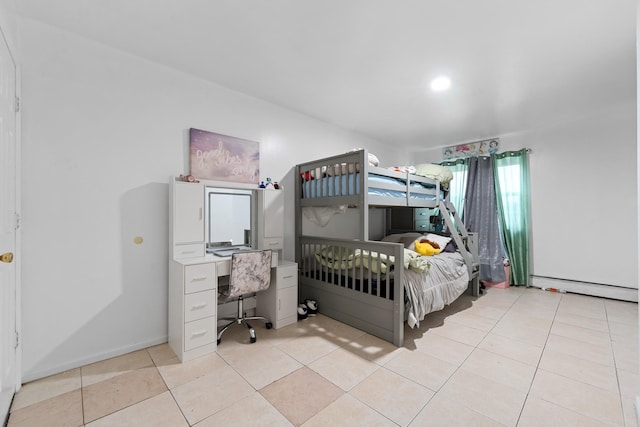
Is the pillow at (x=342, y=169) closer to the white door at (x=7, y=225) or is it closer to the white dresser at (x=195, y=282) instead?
the white dresser at (x=195, y=282)

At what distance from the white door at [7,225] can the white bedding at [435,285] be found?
2578 millimetres

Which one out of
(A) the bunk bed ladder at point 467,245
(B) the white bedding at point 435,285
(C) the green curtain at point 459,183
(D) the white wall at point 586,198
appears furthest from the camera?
(C) the green curtain at point 459,183

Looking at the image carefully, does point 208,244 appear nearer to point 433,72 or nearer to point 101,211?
point 101,211

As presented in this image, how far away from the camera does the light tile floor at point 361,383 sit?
1478 mm

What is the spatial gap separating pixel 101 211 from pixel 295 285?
1.75 m

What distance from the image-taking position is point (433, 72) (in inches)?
94.1

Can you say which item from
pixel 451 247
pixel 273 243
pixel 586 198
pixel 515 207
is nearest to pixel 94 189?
pixel 273 243

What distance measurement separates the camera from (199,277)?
2.14m

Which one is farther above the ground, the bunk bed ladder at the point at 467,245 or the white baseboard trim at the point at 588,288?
the bunk bed ladder at the point at 467,245

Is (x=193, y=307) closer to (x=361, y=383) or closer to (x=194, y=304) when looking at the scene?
(x=194, y=304)

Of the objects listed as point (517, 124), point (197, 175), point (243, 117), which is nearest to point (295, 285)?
point (197, 175)

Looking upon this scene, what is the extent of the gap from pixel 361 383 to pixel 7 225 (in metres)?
2.25

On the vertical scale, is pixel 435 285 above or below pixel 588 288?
above

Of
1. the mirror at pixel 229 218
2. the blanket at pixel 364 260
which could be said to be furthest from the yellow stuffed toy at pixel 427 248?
the mirror at pixel 229 218
